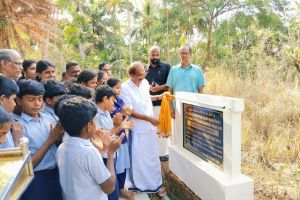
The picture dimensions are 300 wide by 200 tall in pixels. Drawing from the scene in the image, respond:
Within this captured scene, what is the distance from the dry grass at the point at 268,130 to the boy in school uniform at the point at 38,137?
231 centimetres

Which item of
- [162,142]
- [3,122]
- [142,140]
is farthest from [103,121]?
[162,142]

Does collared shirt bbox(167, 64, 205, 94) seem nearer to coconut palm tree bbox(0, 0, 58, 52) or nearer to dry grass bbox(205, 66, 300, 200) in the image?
dry grass bbox(205, 66, 300, 200)

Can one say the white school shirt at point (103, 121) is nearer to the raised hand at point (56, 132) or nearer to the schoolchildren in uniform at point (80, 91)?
the schoolchildren in uniform at point (80, 91)

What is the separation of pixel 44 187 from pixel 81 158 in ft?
2.02

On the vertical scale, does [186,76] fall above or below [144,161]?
above

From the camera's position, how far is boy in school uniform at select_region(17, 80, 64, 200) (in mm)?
2150

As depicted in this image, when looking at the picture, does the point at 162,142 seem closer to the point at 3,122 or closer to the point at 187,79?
the point at 187,79

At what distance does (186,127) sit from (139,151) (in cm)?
69

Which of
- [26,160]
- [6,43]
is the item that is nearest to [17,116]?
[26,160]

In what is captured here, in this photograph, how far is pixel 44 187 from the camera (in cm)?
228

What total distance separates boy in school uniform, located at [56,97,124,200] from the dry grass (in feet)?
7.31

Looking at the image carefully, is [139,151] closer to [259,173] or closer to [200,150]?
[200,150]

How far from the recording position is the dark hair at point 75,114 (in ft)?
6.14

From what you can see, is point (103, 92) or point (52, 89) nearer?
point (52, 89)
